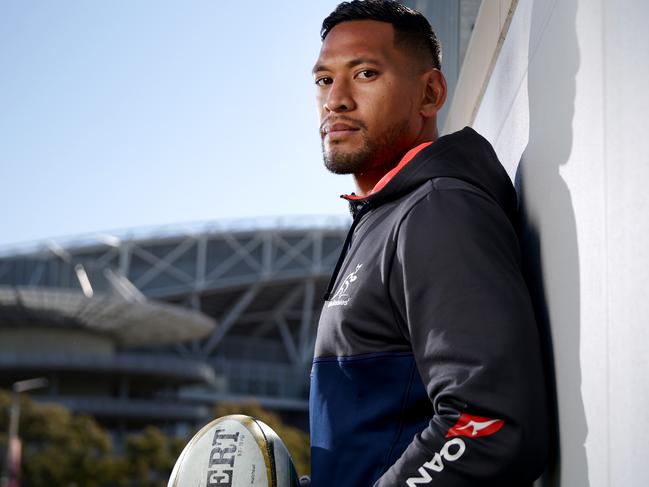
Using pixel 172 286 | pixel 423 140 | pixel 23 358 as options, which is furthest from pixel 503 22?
pixel 172 286

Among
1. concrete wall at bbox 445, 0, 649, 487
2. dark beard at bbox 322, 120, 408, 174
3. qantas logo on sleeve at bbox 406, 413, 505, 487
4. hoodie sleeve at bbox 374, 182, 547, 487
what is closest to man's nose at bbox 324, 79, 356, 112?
dark beard at bbox 322, 120, 408, 174

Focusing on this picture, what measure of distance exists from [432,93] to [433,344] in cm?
114

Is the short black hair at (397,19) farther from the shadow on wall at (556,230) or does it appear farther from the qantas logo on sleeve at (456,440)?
the qantas logo on sleeve at (456,440)

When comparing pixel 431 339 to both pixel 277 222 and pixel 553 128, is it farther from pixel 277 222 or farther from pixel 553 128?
pixel 277 222

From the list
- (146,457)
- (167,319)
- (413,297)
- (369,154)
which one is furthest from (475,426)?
(167,319)

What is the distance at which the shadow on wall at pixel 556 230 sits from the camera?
202 cm

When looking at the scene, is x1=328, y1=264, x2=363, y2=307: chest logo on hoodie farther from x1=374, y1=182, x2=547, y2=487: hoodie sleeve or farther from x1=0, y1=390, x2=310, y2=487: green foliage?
x1=0, y1=390, x2=310, y2=487: green foliage

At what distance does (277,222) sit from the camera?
6662 centimetres

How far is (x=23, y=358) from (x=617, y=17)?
4948 centimetres

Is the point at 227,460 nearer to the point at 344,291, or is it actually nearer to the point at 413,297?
the point at 344,291

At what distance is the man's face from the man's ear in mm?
66

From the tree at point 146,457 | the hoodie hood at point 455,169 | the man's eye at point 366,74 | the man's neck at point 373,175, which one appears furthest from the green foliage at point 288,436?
the hoodie hood at point 455,169

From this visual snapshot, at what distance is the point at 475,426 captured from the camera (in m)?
1.89

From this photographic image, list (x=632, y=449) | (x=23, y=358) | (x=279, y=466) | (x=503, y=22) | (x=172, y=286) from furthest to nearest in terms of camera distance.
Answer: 1. (x=172, y=286)
2. (x=23, y=358)
3. (x=503, y=22)
4. (x=279, y=466)
5. (x=632, y=449)
